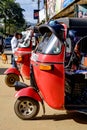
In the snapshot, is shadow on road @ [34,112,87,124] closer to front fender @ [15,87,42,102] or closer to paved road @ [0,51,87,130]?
paved road @ [0,51,87,130]

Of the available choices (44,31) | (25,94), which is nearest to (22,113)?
(25,94)

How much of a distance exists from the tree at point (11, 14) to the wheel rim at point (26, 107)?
83480 millimetres

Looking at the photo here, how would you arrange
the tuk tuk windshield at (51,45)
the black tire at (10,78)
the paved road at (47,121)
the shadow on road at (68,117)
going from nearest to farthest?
the paved road at (47,121) → the tuk tuk windshield at (51,45) → the shadow on road at (68,117) → the black tire at (10,78)

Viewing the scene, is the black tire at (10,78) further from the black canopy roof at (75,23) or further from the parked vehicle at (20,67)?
the black canopy roof at (75,23)

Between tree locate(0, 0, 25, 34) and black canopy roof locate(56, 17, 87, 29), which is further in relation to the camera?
tree locate(0, 0, 25, 34)

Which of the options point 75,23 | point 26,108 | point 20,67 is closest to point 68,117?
point 26,108

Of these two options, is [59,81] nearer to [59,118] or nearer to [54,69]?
[54,69]

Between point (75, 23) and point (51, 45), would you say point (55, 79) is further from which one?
point (75, 23)

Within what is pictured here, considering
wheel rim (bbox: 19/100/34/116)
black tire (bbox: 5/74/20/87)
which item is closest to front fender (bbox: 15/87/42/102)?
wheel rim (bbox: 19/100/34/116)

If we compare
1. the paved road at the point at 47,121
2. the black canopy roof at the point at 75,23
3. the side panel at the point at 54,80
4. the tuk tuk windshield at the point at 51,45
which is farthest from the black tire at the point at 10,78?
the black canopy roof at the point at 75,23

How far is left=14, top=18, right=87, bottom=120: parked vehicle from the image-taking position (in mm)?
Result: 8344

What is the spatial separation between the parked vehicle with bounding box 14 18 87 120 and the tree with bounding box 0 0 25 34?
8348cm

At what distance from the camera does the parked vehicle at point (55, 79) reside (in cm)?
834

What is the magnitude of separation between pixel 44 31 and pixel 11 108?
6.52 ft
